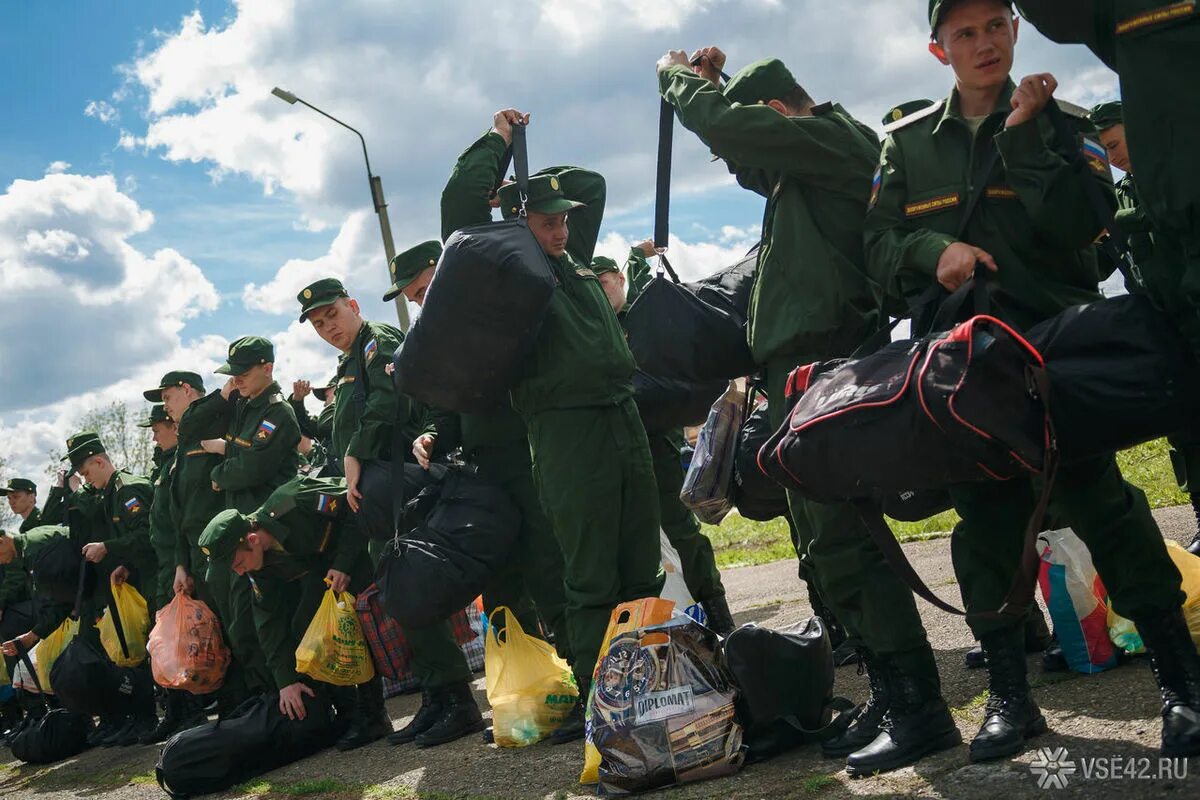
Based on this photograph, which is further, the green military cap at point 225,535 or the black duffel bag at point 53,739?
the black duffel bag at point 53,739

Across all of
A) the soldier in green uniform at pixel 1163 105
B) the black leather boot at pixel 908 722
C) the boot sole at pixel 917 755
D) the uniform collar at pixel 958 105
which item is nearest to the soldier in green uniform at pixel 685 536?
the black leather boot at pixel 908 722

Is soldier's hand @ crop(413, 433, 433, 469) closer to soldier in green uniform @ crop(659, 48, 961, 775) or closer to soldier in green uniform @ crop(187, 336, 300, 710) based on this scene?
soldier in green uniform @ crop(187, 336, 300, 710)

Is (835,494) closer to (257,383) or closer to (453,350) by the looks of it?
(453,350)

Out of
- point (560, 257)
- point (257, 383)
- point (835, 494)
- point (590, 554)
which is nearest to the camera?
point (835, 494)

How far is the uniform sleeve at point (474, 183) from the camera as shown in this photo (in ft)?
16.1

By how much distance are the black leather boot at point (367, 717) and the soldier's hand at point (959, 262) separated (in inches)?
156

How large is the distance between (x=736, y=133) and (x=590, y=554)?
1.68m

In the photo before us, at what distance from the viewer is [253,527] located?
19.4 ft

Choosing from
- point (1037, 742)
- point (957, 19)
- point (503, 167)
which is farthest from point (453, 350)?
point (1037, 742)

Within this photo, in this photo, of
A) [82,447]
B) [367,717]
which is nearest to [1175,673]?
[367,717]

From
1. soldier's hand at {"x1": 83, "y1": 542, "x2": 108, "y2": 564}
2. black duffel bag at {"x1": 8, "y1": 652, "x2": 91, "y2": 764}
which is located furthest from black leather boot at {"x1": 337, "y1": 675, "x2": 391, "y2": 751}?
black duffel bag at {"x1": 8, "y1": 652, "x2": 91, "y2": 764}

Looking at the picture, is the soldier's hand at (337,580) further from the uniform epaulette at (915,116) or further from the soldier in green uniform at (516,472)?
the uniform epaulette at (915,116)

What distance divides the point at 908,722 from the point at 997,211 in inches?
58.1

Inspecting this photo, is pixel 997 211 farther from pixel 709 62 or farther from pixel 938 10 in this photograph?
pixel 709 62
